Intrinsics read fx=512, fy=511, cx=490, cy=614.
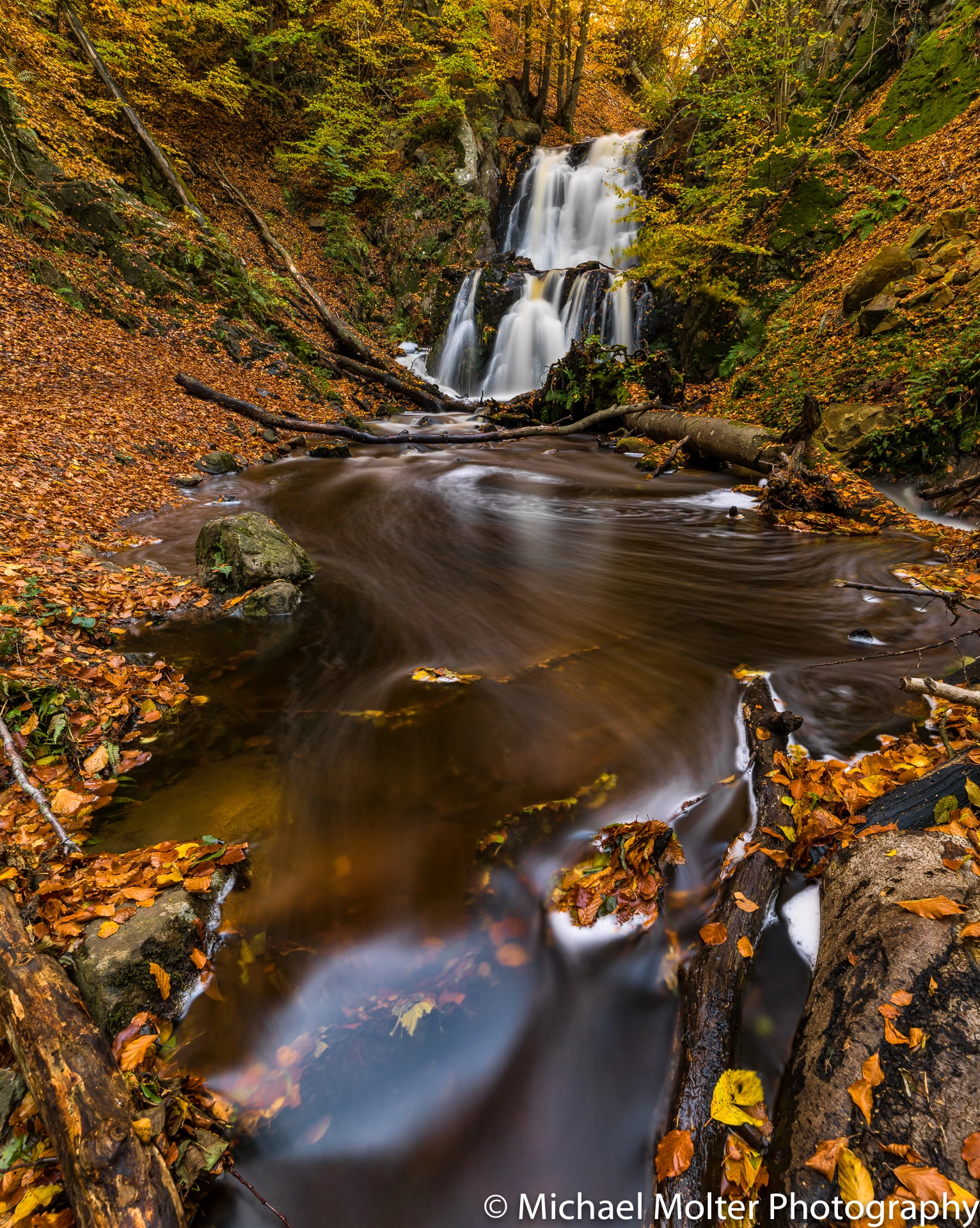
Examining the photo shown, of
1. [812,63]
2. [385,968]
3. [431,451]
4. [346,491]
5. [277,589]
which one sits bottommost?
[385,968]

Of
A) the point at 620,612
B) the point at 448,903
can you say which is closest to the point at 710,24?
the point at 620,612

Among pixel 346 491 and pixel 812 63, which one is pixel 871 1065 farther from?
pixel 812 63

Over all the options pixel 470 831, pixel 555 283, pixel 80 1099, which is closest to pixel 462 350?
pixel 555 283

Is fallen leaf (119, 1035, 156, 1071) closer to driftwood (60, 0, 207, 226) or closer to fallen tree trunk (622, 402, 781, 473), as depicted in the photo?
fallen tree trunk (622, 402, 781, 473)

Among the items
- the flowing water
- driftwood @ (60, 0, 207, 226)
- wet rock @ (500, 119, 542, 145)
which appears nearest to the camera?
the flowing water

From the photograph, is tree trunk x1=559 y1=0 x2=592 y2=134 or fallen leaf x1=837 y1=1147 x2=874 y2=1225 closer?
fallen leaf x1=837 y1=1147 x2=874 y2=1225

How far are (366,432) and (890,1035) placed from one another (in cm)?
1341

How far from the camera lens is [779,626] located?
4410 millimetres

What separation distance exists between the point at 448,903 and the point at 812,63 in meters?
21.7

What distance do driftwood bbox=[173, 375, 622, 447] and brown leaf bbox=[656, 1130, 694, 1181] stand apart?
11.9 meters

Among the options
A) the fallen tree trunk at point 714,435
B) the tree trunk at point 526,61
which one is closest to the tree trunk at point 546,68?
the tree trunk at point 526,61

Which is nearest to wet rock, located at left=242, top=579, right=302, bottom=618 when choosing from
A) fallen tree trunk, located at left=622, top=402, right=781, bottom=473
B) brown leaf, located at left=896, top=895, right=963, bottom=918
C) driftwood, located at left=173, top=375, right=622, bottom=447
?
brown leaf, located at left=896, top=895, right=963, bottom=918

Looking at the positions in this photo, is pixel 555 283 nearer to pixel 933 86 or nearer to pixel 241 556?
pixel 933 86

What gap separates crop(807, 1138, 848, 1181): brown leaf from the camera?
4.28 ft
